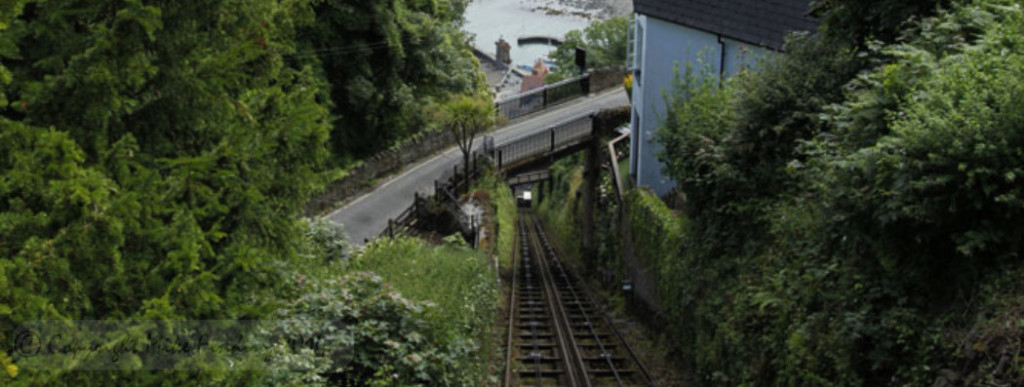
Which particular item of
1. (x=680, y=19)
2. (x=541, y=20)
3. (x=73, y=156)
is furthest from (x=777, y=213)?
(x=541, y=20)

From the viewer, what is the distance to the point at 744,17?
21.2 m

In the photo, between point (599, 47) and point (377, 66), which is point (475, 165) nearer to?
point (377, 66)

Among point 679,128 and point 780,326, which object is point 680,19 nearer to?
point 679,128

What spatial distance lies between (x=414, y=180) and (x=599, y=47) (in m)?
33.9

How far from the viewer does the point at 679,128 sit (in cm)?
1586

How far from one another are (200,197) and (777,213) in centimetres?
837

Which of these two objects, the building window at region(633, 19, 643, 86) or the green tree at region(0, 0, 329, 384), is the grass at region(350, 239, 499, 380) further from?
the building window at region(633, 19, 643, 86)

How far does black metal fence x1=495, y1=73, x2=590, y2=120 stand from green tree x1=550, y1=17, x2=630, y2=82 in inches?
533

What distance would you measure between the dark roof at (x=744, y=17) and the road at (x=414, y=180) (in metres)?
10.9

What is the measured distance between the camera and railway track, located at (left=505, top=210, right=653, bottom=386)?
1552cm

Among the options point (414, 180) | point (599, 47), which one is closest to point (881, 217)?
point (414, 180)

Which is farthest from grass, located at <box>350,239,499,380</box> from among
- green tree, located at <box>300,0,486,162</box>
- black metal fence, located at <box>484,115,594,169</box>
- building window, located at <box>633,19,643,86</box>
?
green tree, located at <box>300,0,486,162</box>

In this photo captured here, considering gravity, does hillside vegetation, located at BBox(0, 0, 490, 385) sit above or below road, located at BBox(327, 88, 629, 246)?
above

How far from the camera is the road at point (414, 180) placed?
27.2 m
